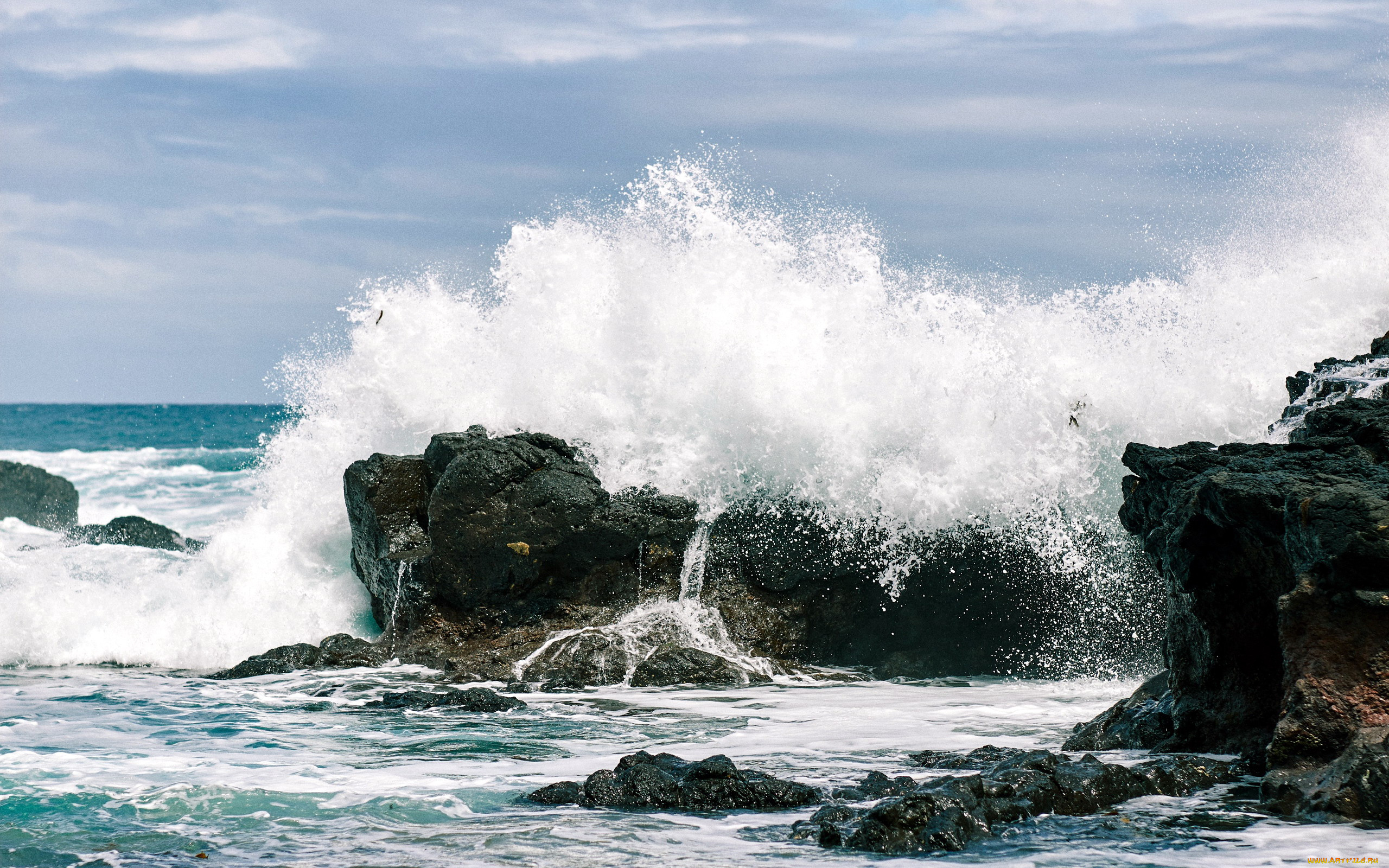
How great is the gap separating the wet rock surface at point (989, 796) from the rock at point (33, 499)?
18.6 metres

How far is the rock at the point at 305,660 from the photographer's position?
27.1ft

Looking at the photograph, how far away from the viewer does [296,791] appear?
4.98 metres

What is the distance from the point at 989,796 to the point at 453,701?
378 cm

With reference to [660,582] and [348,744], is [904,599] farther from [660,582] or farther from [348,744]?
[348,744]

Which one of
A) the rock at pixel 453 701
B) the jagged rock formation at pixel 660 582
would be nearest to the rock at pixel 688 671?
the jagged rock formation at pixel 660 582

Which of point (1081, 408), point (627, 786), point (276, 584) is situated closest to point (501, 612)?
point (276, 584)

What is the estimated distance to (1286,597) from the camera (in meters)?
4.44

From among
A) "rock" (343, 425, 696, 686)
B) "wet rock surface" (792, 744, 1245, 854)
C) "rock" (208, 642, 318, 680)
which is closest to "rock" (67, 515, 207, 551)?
"rock" (208, 642, 318, 680)

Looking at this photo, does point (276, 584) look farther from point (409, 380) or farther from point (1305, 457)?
point (1305, 457)

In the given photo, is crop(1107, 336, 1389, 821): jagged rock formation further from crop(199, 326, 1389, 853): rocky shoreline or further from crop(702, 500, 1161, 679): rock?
crop(702, 500, 1161, 679): rock

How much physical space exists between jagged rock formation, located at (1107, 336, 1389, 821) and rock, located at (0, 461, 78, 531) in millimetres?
18849

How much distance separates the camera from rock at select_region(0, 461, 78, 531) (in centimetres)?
1942

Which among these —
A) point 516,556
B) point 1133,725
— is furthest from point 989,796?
point 516,556

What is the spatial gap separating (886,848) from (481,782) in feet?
6.64
